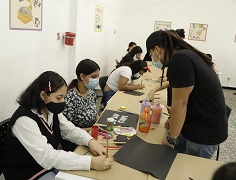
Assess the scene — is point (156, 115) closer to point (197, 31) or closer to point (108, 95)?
point (108, 95)

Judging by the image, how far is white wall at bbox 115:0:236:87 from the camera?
639cm

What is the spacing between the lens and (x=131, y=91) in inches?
118

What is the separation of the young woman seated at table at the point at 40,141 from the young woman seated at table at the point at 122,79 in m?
1.49

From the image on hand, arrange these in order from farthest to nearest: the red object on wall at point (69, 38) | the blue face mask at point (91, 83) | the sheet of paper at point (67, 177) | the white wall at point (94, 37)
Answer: the white wall at point (94, 37), the red object on wall at point (69, 38), the blue face mask at point (91, 83), the sheet of paper at point (67, 177)

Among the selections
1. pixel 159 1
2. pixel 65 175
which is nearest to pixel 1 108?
pixel 65 175

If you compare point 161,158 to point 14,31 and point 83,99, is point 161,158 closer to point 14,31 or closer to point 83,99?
point 83,99

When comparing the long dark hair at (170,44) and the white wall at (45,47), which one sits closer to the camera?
the long dark hair at (170,44)

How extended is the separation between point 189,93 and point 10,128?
104 cm

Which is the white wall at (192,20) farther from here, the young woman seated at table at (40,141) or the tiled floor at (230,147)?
the young woman seated at table at (40,141)

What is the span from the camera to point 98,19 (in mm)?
4336

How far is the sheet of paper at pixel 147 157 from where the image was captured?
128cm

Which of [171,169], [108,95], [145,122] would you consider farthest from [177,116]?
[108,95]

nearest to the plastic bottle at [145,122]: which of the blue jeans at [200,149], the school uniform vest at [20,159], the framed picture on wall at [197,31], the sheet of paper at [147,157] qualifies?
the sheet of paper at [147,157]

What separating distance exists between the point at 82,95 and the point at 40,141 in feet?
2.90
